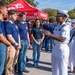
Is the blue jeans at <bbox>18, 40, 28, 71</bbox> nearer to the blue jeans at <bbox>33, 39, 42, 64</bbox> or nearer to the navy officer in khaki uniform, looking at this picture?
the blue jeans at <bbox>33, 39, 42, 64</bbox>

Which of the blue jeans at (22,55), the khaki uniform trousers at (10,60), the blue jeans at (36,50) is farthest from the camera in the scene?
the blue jeans at (36,50)

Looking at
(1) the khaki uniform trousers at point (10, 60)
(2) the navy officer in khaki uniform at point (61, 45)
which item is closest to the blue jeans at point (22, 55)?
(1) the khaki uniform trousers at point (10, 60)

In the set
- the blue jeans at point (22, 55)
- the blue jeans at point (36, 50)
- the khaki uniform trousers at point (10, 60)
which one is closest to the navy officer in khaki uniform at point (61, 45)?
the khaki uniform trousers at point (10, 60)

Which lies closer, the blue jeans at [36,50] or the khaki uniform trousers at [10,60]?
the khaki uniform trousers at [10,60]

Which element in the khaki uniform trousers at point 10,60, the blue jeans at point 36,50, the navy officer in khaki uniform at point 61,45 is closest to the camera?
the navy officer in khaki uniform at point 61,45

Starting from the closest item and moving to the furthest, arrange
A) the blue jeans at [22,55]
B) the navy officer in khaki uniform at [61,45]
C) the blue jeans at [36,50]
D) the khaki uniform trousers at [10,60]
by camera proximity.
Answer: the navy officer in khaki uniform at [61,45]
the khaki uniform trousers at [10,60]
the blue jeans at [22,55]
the blue jeans at [36,50]

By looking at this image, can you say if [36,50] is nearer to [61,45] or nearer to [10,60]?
[10,60]

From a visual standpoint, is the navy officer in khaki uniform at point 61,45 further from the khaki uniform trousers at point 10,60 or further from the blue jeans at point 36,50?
Answer: the blue jeans at point 36,50

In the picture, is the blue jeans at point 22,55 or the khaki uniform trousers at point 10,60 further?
the blue jeans at point 22,55

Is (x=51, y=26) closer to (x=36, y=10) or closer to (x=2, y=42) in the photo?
(x=36, y=10)

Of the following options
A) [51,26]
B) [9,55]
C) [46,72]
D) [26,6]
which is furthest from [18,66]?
[26,6]

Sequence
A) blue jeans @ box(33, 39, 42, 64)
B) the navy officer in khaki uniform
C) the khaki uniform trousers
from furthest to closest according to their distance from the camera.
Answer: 1. blue jeans @ box(33, 39, 42, 64)
2. the khaki uniform trousers
3. the navy officer in khaki uniform

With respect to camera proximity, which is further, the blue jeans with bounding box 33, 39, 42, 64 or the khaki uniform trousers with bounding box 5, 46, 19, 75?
the blue jeans with bounding box 33, 39, 42, 64

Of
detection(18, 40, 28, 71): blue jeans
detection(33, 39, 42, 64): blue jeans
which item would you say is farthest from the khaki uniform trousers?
detection(33, 39, 42, 64): blue jeans
